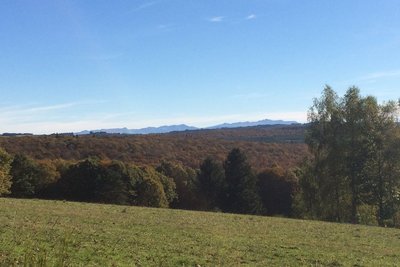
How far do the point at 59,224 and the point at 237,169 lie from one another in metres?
49.8

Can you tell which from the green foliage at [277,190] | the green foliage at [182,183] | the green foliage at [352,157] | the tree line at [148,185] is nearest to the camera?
the green foliage at [352,157]

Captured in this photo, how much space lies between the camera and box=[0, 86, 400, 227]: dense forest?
41.0m

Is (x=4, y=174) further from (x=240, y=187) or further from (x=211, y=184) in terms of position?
(x=240, y=187)

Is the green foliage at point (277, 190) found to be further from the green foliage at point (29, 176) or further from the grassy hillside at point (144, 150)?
the green foliage at point (29, 176)

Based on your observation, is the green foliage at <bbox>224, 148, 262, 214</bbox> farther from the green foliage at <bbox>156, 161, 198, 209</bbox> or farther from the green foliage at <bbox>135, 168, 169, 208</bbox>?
the green foliage at <bbox>135, 168, 169, 208</bbox>

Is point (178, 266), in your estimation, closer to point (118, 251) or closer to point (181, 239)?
point (118, 251)

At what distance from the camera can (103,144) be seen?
115500 mm

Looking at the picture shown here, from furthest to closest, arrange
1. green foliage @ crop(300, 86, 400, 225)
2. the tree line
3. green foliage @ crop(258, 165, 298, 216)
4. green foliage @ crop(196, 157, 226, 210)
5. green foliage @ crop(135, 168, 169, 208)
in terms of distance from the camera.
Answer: green foliage @ crop(258, 165, 298, 216), green foliage @ crop(196, 157, 226, 210), green foliage @ crop(135, 168, 169, 208), the tree line, green foliage @ crop(300, 86, 400, 225)

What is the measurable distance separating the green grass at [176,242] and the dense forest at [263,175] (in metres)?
16.0

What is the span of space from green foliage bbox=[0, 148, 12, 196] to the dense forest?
118 millimetres

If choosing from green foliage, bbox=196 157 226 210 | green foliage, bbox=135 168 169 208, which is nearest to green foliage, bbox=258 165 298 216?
green foliage, bbox=196 157 226 210

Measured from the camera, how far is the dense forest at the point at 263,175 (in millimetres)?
41019

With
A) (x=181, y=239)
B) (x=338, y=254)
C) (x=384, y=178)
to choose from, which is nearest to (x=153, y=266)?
(x=181, y=239)

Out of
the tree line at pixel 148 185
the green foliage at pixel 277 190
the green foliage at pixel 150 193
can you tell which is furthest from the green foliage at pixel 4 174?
the green foliage at pixel 277 190
